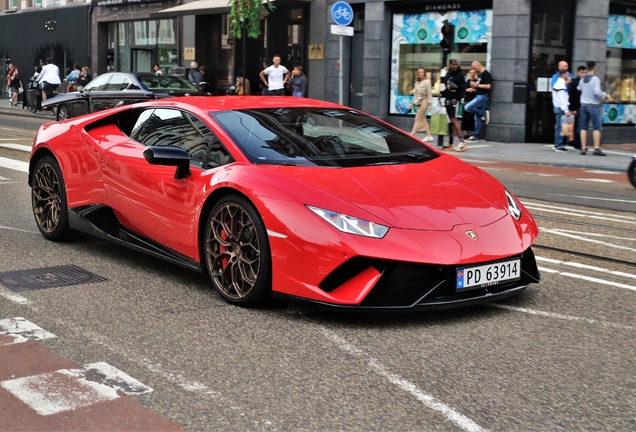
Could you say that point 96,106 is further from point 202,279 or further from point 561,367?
point 561,367

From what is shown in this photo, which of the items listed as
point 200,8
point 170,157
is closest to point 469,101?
point 200,8

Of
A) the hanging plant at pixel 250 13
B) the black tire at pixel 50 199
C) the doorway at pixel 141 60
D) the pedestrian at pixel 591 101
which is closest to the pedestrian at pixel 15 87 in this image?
the doorway at pixel 141 60

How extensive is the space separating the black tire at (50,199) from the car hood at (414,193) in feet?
8.50

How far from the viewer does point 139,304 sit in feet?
17.7

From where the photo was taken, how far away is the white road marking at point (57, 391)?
3701 mm

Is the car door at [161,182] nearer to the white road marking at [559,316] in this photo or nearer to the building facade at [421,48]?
the white road marking at [559,316]

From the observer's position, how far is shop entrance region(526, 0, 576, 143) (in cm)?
2216

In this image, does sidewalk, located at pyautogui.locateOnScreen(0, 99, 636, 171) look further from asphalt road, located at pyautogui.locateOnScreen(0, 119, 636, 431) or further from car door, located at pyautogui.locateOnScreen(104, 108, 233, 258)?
car door, located at pyautogui.locateOnScreen(104, 108, 233, 258)

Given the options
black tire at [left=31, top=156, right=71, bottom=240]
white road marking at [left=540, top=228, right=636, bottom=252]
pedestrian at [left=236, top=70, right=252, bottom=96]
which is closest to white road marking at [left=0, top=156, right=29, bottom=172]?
black tire at [left=31, top=156, right=71, bottom=240]

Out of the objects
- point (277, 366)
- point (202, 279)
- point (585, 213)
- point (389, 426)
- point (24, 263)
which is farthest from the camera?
point (585, 213)

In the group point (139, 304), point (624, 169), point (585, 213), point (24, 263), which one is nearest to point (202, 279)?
point (139, 304)

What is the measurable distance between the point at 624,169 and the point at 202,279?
12391mm

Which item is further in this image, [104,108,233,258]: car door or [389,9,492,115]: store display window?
[389,9,492,115]: store display window

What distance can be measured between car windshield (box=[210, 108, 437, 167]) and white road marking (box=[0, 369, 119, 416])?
1959 millimetres
